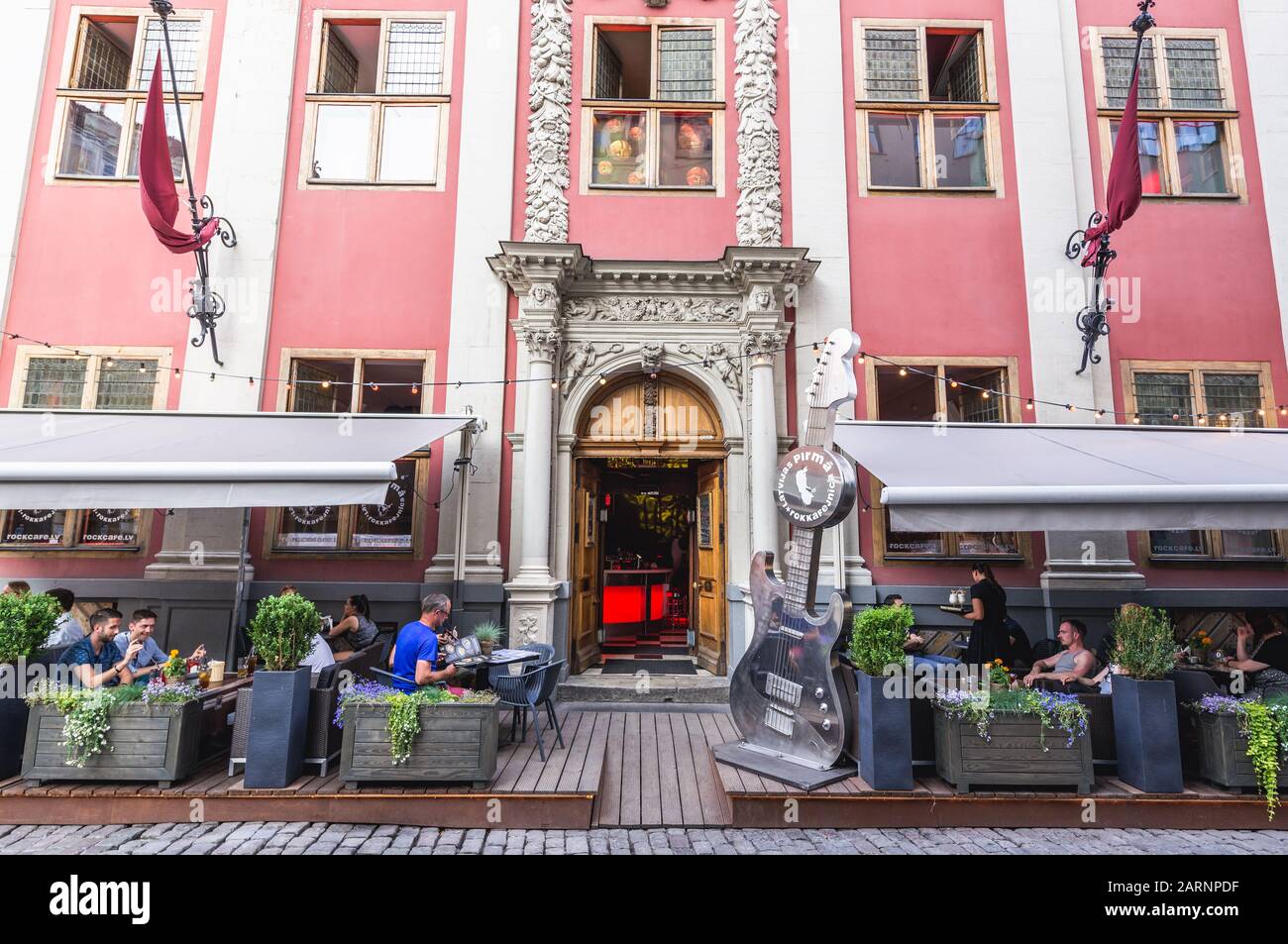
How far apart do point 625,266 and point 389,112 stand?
13.8ft

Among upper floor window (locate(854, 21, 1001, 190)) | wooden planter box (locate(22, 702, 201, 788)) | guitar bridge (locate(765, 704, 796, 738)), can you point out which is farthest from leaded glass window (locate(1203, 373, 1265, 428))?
wooden planter box (locate(22, 702, 201, 788))

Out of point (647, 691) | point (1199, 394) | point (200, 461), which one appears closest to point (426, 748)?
point (200, 461)

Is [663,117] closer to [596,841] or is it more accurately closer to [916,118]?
[916,118]

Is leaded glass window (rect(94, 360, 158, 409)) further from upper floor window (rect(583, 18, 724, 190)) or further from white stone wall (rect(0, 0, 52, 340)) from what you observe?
upper floor window (rect(583, 18, 724, 190))

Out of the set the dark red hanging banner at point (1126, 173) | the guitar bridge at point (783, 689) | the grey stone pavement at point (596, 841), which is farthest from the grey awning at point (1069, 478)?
the dark red hanging banner at point (1126, 173)

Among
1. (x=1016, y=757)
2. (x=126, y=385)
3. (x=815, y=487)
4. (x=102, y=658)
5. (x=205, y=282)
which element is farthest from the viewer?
(x=126, y=385)

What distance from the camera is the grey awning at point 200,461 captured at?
5449 millimetres

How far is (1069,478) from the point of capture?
5.73 m

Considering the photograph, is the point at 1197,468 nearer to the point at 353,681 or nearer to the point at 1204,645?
the point at 1204,645

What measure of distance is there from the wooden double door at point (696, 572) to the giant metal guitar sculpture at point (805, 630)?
2.83 metres

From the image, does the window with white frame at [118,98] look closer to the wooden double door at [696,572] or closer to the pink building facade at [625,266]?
the pink building facade at [625,266]

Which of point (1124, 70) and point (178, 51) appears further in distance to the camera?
point (1124, 70)

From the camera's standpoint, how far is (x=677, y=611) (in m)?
12.4

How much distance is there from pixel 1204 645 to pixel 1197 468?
1.74 m
